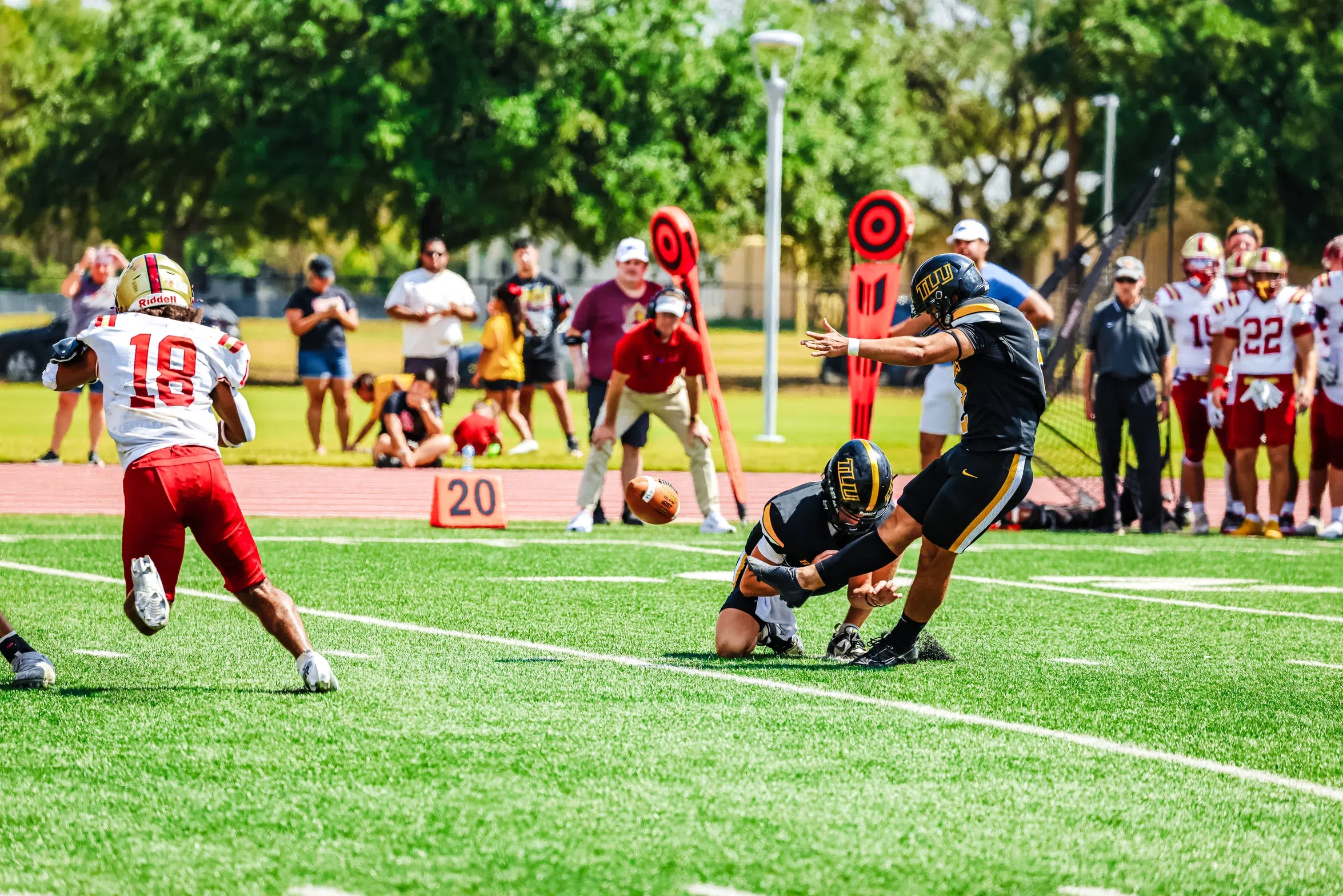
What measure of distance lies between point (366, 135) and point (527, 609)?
82.6ft

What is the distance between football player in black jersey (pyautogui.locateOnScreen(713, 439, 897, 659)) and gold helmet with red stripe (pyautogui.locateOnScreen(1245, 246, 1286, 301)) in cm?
654

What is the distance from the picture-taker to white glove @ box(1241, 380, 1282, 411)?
13.2 m

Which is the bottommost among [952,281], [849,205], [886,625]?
[886,625]

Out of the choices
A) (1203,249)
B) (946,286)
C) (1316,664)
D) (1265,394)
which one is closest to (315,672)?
(946,286)

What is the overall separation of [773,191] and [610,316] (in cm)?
848

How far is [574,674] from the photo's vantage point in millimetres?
7074

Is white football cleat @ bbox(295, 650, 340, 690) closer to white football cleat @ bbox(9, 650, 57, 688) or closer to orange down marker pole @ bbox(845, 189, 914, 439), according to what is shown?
white football cleat @ bbox(9, 650, 57, 688)

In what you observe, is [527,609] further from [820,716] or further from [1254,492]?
[1254,492]

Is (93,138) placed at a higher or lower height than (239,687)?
higher

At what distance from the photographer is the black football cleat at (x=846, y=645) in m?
7.61

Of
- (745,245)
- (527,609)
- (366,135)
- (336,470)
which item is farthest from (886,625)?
(745,245)

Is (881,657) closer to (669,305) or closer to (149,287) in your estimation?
(149,287)

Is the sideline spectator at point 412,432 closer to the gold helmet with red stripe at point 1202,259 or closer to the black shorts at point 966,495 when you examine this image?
the gold helmet with red stripe at point 1202,259

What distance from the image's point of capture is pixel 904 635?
24.4ft
